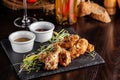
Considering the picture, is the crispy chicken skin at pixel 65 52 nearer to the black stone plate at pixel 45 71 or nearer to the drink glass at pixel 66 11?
the black stone plate at pixel 45 71

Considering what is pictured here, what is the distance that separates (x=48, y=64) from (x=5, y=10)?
556 millimetres

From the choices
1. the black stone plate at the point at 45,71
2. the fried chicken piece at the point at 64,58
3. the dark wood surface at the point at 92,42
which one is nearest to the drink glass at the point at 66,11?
the dark wood surface at the point at 92,42

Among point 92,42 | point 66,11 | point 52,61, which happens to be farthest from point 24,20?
point 52,61

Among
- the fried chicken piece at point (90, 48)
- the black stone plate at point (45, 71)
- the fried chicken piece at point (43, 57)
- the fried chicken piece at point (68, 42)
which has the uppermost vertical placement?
the fried chicken piece at point (68, 42)

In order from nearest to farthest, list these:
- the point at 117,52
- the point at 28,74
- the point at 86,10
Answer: the point at 28,74 < the point at 117,52 < the point at 86,10

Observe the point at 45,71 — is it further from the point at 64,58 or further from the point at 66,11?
the point at 66,11

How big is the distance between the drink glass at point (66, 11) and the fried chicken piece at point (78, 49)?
280 mm

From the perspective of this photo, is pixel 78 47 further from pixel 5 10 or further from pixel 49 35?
pixel 5 10

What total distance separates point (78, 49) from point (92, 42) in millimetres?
161

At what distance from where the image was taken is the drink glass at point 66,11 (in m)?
1.32

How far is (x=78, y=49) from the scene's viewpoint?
1.06 metres

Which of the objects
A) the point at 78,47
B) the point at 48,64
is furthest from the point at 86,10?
the point at 48,64

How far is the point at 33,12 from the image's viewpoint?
4.73ft

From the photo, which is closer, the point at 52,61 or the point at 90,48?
the point at 52,61
